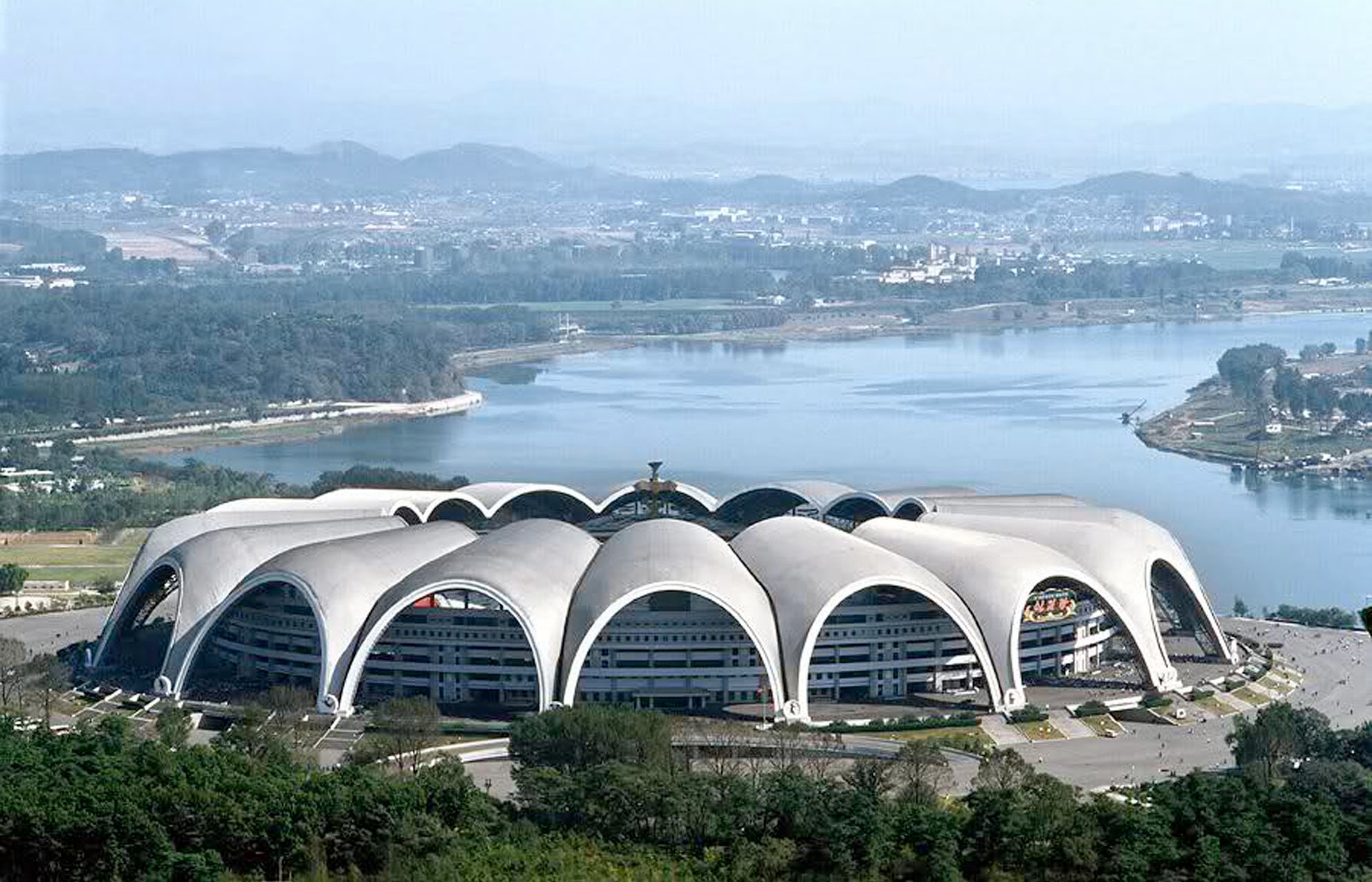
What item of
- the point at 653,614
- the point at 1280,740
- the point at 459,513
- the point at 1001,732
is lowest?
the point at 1001,732

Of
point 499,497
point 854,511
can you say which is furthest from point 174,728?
point 854,511

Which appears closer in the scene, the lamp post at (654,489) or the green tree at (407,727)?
the green tree at (407,727)

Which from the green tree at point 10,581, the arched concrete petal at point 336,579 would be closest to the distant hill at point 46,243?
the green tree at point 10,581

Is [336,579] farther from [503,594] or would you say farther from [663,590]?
[663,590]

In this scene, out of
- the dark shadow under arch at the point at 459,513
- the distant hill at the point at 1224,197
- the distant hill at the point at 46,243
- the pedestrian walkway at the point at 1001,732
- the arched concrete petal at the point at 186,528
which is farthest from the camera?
the distant hill at the point at 1224,197

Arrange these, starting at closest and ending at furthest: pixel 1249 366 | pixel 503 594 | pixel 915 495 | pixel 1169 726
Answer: pixel 503 594 < pixel 1169 726 < pixel 915 495 < pixel 1249 366

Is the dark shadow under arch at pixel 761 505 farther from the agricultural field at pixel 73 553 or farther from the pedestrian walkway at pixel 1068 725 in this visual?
the agricultural field at pixel 73 553
